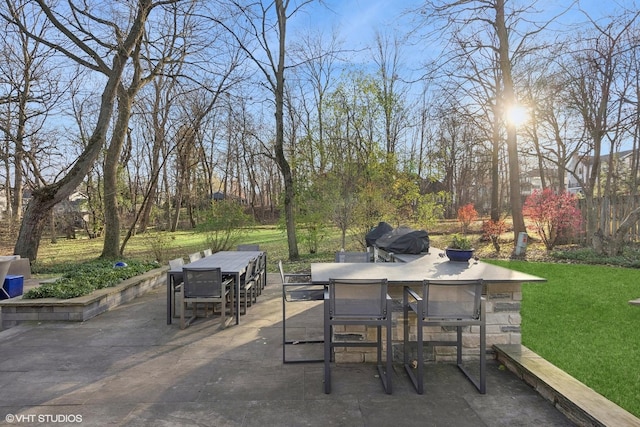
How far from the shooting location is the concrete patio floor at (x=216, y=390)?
2.48m

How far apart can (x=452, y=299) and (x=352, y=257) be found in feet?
8.58

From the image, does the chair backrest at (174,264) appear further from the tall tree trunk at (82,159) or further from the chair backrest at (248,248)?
the tall tree trunk at (82,159)

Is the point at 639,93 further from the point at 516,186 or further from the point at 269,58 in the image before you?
the point at 269,58

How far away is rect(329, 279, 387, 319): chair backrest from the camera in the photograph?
9.32 feet

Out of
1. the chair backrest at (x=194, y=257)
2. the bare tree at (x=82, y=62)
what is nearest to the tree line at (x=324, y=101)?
the bare tree at (x=82, y=62)

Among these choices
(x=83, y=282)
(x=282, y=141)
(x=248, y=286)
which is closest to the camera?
(x=248, y=286)

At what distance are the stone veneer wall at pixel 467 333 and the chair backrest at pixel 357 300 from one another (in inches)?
21.4

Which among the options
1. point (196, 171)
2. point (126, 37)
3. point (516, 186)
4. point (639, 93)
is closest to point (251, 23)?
point (126, 37)

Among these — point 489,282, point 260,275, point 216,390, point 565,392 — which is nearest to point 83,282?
point 260,275

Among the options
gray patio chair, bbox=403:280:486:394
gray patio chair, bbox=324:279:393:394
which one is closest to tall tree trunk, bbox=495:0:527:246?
gray patio chair, bbox=403:280:486:394

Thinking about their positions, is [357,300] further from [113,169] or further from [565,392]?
[113,169]

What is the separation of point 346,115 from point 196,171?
754 inches

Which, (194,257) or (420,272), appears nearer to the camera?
(420,272)

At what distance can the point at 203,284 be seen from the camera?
454 centimetres
